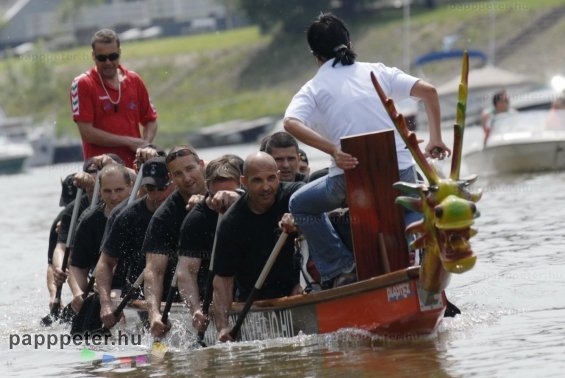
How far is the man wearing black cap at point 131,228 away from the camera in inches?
421

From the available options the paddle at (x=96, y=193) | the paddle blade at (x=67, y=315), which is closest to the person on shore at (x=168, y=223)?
the paddle at (x=96, y=193)

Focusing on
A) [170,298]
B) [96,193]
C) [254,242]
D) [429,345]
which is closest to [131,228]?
[170,298]

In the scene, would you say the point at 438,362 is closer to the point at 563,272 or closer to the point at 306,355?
the point at 306,355

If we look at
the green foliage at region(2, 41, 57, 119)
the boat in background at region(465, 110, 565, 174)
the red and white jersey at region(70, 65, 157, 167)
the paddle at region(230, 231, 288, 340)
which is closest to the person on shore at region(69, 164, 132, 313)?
the red and white jersey at region(70, 65, 157, 167)

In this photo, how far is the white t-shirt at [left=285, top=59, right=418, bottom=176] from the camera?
907 cm

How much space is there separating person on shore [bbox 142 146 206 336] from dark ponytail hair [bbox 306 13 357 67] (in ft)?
4.72

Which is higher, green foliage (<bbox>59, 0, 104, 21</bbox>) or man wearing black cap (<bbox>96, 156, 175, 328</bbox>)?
green foliage (<bbox>59, 0, 104, 21</bbox>)

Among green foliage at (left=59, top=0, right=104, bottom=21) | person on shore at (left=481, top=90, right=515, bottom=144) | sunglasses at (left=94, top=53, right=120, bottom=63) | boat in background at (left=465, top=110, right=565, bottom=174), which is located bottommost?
sunglasses at (left=94, top=53, right=120, bottom=63)

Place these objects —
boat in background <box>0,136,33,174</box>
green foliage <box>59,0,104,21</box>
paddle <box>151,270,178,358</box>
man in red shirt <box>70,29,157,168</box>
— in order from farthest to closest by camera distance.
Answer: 1. green foliage <box>59,0,104,21</box>
2. boat in background <box>0,136,33,174</box>
3. man in red shirt <box>70,29,157,168</box>
4. paddle <box>151,270,178,358</box>

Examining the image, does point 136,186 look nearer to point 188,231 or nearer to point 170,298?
point 170,298

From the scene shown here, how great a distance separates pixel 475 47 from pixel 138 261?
1897 inches

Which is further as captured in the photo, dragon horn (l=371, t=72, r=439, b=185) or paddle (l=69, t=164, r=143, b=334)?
paddle (l=69, t=164, r=143, b=334)

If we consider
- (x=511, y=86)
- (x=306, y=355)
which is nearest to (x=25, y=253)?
(x=306, y=355)

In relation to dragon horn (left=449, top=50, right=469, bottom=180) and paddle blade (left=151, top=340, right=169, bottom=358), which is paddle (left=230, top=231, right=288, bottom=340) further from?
dragon horn (left=449, top=50, right=469, bottom=180)
